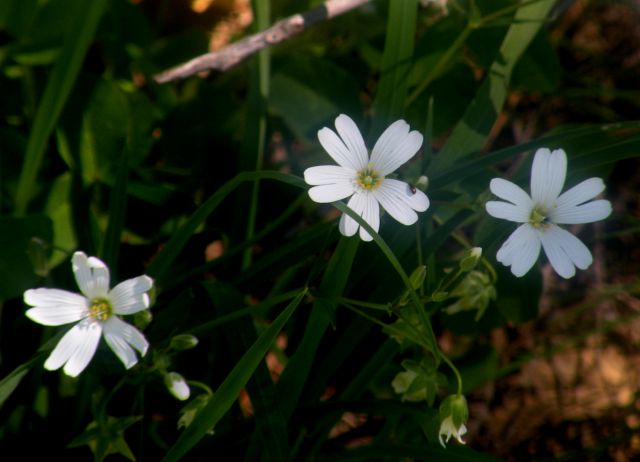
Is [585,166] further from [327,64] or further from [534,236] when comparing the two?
[327,64]

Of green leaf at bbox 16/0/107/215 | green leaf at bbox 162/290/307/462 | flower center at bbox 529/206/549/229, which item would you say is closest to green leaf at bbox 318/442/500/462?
green leaf at bbox 162/290/307/462

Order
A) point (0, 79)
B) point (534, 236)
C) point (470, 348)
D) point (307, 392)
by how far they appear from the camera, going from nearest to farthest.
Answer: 1. point (534, 236)
2. point (307, 392)
3. point (0, 79)
4. point (470, 348)

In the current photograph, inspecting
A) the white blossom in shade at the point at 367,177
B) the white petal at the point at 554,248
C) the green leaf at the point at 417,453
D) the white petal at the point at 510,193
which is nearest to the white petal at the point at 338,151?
the white blossom in shade at the point at 367,177

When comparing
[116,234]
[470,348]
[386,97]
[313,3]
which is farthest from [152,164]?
[470,348]

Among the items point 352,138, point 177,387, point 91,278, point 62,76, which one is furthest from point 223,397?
point 62,76

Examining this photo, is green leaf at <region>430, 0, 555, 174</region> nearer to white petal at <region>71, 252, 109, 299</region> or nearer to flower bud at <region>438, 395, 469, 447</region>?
flower bud at <region>438, 395, 469, 447</region>

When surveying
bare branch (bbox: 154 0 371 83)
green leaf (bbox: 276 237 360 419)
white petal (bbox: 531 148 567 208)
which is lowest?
green leaf (bbox: 276 237 360 419)

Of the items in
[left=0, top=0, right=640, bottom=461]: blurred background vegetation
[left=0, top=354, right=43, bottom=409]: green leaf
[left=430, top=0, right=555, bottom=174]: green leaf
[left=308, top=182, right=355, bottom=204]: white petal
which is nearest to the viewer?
[left=308, top=182, right=355, bottom=204]: white petal
